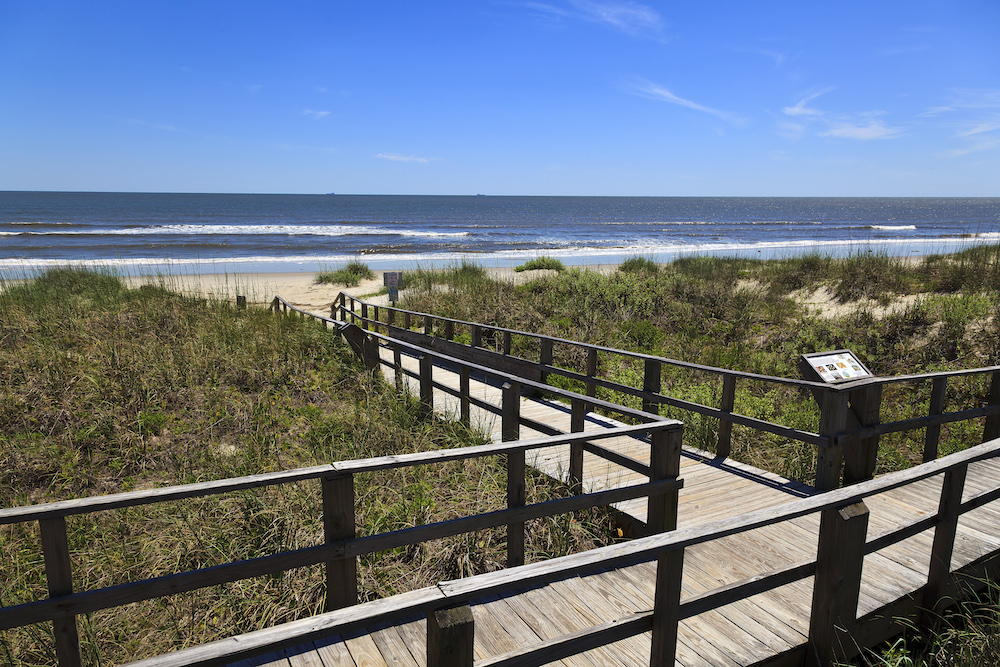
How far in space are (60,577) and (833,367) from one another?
5790 mm

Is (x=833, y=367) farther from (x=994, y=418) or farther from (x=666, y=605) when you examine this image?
(x=666, y=605)

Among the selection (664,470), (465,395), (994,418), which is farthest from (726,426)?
(994,418)

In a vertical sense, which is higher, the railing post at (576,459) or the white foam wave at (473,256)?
the railing post at (576,459)

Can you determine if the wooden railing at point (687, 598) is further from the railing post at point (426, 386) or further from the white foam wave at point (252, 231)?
the white foam wave at point (252, 231)

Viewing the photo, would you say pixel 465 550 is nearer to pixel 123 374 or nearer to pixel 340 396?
pixel 340 396

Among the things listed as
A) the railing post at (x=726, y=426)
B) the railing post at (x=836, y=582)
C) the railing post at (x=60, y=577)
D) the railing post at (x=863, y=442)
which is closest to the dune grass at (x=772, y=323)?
the railing post at (x=726, y=426)

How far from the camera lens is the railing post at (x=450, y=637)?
1827 millimetres

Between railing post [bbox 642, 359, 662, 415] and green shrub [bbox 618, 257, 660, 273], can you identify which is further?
green shrub [bbox 618, 257, 660, 273]

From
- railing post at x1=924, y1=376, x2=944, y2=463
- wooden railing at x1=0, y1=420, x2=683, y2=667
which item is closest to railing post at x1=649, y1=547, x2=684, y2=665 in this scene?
wooden railing at x1=0, y1=420, x2=683, y2=667

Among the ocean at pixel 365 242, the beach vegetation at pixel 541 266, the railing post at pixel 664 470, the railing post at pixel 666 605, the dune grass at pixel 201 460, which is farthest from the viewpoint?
the ocean at pixel 365 242

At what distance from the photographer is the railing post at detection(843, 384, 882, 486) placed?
5527mm

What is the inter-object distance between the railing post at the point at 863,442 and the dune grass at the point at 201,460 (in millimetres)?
2388

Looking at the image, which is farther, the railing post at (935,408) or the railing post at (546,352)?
the railing post at (546,352)

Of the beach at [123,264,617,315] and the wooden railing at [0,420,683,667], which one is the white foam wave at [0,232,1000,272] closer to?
the beach at [123,264,617,315]
